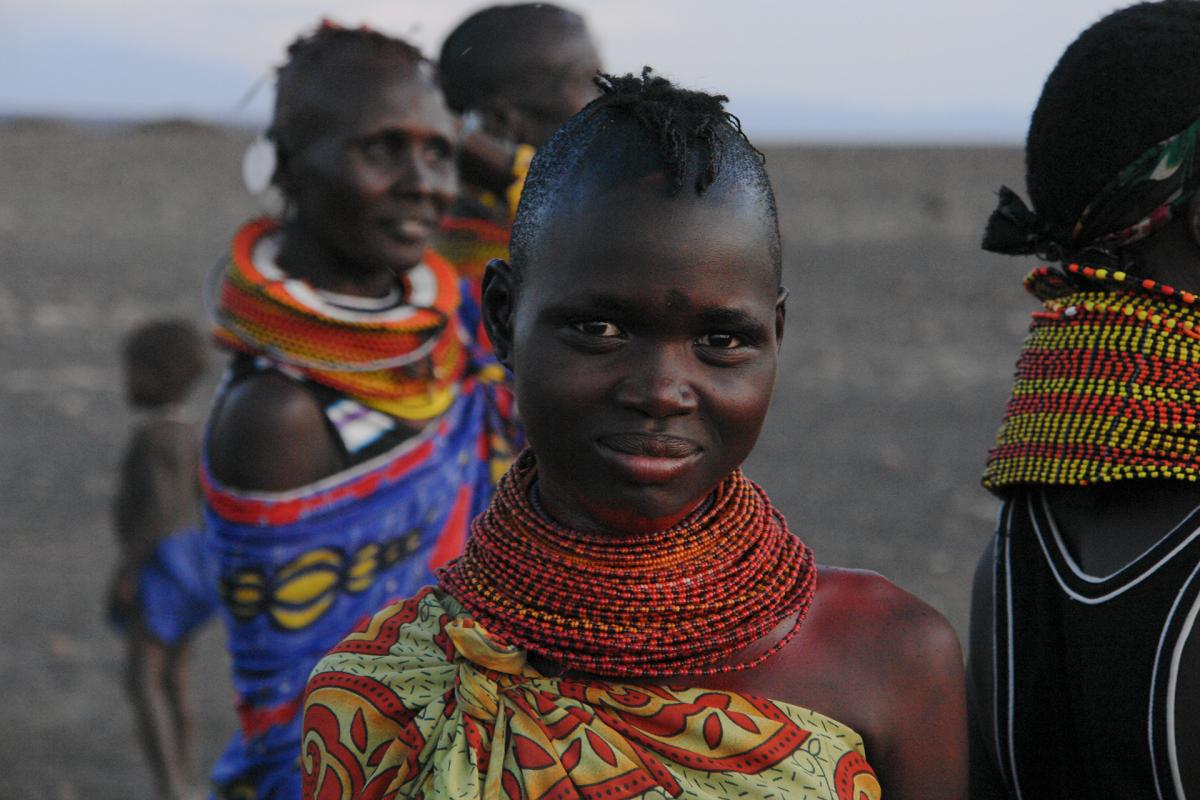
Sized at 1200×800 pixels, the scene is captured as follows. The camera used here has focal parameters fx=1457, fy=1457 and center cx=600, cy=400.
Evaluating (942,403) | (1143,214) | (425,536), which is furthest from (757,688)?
(942,403)

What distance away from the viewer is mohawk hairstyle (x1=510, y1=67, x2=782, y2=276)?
178 centimetres

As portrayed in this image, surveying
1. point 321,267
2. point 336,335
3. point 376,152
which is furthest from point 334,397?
point 376,152

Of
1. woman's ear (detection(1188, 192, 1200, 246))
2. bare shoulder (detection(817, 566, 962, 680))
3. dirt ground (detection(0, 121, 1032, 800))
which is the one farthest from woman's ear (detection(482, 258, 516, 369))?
dirt ground (detection(0, 121, 1032, 800))

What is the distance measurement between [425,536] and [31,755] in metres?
2.67

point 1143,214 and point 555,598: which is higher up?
point 1143,214

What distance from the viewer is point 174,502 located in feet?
17.4

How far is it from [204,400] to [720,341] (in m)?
9.74

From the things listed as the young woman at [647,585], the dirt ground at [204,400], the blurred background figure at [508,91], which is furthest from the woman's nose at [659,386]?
the dirt ground at [204,400]

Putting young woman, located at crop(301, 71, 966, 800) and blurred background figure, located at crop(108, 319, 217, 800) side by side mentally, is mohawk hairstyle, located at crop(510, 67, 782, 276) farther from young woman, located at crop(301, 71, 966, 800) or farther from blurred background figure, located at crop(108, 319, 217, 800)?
blurred background figure, located at crop(108, 319, 217, 800)

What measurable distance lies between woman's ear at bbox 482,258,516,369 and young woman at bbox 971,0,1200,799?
2.61ft

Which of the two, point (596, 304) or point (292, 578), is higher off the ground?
point (596, 304)

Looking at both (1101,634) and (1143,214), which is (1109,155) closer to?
(1143,214)

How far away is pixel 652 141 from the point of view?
70.4 inches

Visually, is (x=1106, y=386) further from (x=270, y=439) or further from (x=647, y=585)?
(x=270, y=439)
